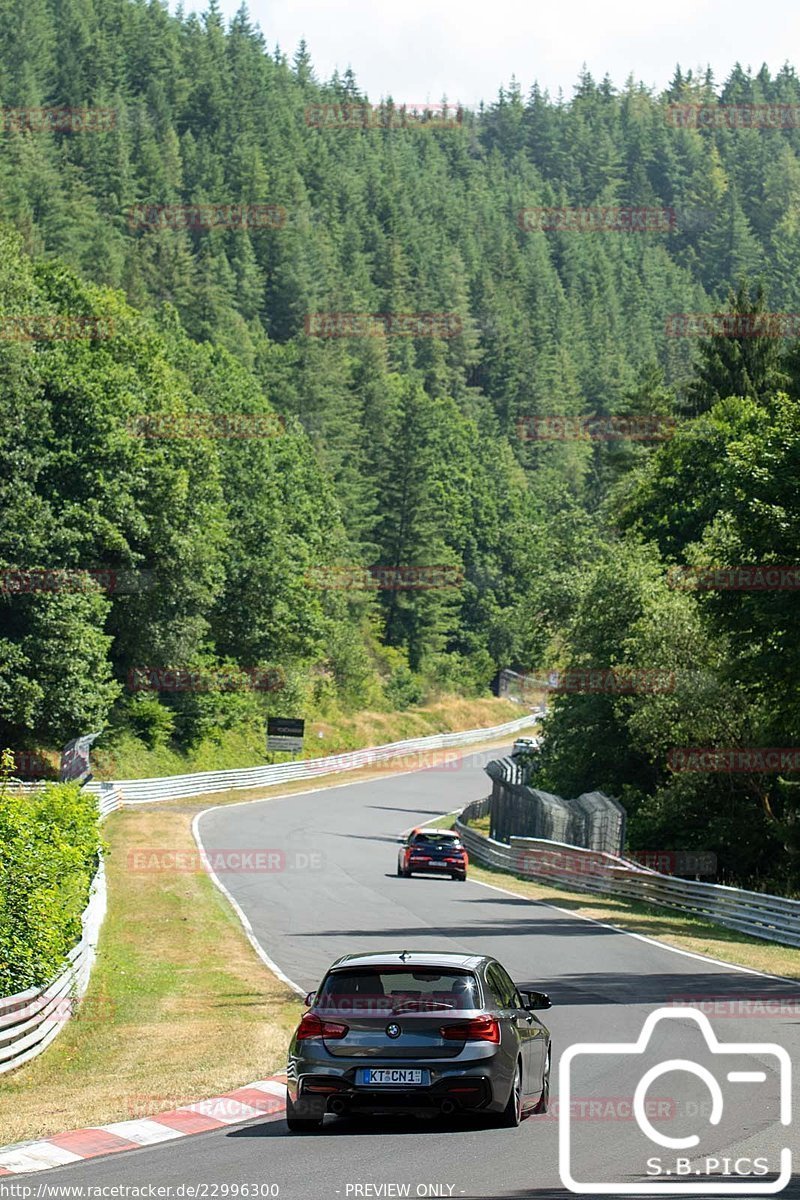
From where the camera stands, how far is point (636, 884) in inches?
1631

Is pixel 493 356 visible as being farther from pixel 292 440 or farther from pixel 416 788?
pixel 416 788

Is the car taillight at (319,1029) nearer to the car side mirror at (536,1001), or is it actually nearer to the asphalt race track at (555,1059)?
the asphalt race track at (555,1059)

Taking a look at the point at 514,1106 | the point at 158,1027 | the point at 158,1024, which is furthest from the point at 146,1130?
the point at 158,1024

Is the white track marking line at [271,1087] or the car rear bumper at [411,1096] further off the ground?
the car rear bumper at [411,1096]

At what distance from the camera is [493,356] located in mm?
197875

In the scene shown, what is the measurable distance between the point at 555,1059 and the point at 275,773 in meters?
63.6

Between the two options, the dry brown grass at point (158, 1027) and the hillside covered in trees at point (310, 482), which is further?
the hillside covered in trees at point (310, 482)

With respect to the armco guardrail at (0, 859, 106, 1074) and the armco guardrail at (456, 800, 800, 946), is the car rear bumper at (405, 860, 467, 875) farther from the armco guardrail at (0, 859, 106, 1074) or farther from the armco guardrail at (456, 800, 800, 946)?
the armco guardrail at (0, 859, 106, 1074)

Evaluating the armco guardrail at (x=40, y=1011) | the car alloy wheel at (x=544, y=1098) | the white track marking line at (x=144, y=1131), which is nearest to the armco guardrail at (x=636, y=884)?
the armco guardrail at (x=40, y=1011)

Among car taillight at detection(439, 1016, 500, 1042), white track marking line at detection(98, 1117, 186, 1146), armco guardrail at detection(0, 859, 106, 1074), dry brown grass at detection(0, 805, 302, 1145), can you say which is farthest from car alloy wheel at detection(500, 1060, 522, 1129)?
armco guardrail at detection(0, 859, 106, 1074)

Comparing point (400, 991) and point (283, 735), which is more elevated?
point (400, 991)

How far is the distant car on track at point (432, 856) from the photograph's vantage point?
44031 mm

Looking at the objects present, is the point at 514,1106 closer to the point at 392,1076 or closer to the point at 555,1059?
the point at 392,1076

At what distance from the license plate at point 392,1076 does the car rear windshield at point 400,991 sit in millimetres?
417
